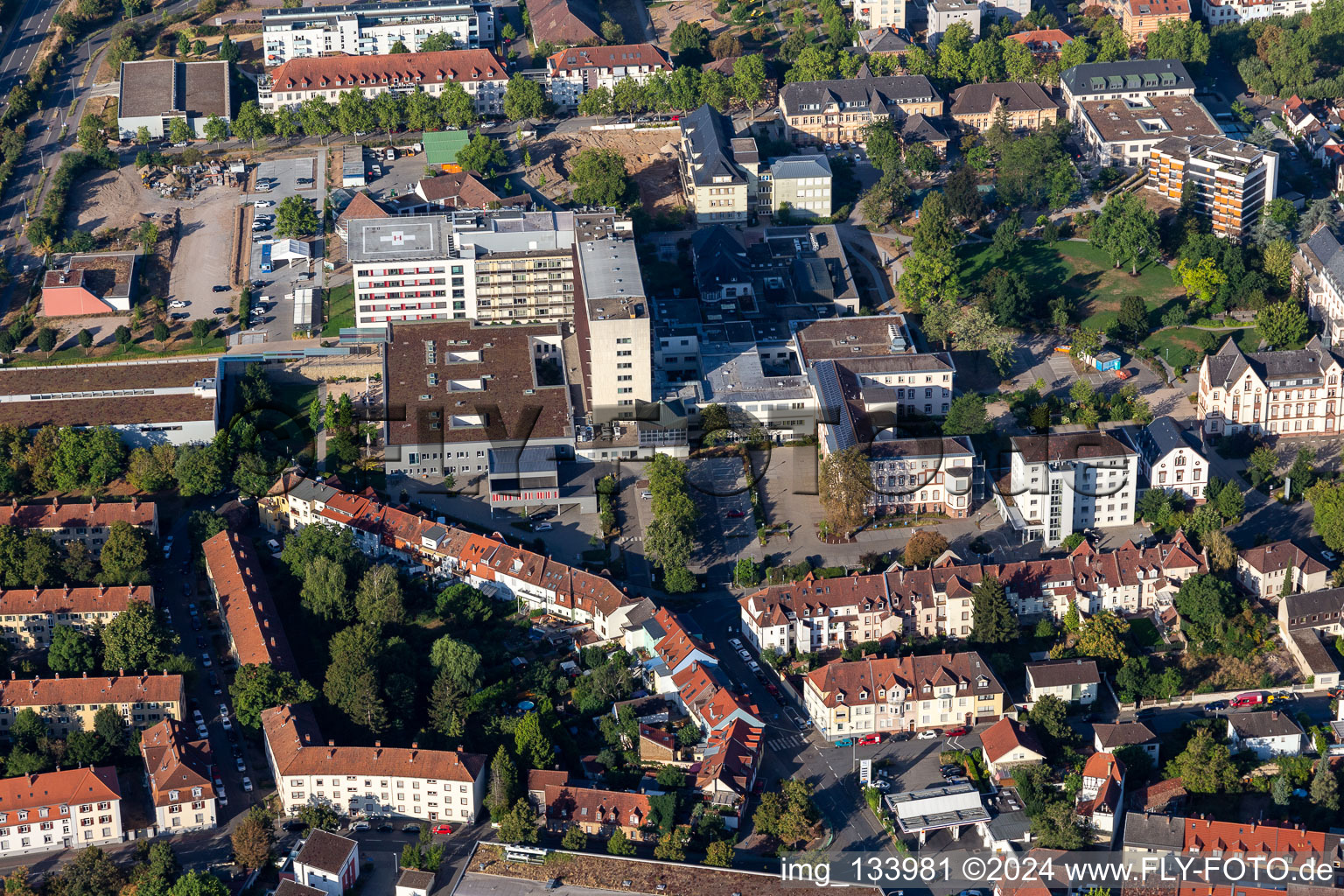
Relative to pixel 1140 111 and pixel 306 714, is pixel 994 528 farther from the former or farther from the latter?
pixel 1140 111

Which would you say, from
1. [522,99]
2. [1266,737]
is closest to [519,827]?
[1266,737]

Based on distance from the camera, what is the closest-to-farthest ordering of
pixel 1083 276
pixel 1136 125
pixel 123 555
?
pixel 123 555 → pixel 1083 276 → pixel 1136 125

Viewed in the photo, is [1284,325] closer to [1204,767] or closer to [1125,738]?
[1125,738]

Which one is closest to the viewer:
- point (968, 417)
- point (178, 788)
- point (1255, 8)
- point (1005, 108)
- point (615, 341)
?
point (178, 788)

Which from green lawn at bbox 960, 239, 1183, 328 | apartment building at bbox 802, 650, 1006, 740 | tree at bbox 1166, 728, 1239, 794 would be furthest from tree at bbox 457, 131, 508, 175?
tree at bbox 1166, 728, 1239, 794

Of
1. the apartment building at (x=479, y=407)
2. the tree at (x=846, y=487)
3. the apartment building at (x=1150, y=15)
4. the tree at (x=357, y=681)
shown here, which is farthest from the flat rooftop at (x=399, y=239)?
the apartment building at (x=1150, y=15)

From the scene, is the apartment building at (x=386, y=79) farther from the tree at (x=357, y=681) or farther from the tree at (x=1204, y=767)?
the tree at (x=1204, y=767)
